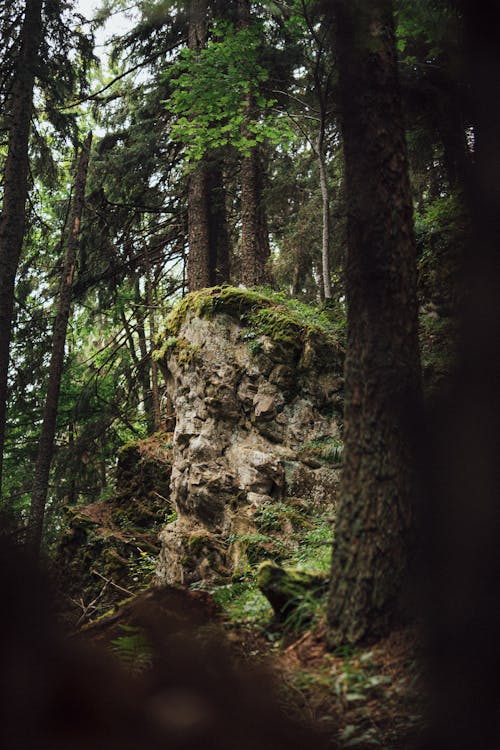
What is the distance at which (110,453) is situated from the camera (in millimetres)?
16297

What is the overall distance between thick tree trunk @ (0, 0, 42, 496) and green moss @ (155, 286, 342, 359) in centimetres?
296

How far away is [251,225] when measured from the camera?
12.6 metres

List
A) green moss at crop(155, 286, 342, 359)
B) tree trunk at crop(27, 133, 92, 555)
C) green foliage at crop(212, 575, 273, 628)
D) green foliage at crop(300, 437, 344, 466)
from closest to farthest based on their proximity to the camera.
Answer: green foliage at crop(212, 575, 273, 628), green foliage at crop(300, 437, 344, 466), green moss at crop(155, 286, 342, 359), tree trunk at crop(27, 133, 92, 555)

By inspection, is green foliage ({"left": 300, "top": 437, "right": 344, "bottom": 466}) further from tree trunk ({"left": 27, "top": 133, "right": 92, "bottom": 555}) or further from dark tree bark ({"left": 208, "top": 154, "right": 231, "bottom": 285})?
dark tree bark ({"left": 208, "top": 154, "right": 231, "bottom": 285})

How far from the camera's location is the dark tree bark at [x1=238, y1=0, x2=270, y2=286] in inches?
493

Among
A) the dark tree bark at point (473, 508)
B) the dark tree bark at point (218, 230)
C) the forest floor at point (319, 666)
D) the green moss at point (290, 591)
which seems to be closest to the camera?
the dark tree bark at point (473, 508)

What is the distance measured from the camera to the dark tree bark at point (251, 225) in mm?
12530

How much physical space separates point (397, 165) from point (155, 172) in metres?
12.2

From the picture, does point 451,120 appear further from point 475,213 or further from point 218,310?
point 475,213

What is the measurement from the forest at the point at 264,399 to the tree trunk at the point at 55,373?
8cm

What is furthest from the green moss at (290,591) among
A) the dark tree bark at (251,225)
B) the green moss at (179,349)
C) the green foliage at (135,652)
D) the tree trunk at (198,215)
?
the tree trunk at (198,215)

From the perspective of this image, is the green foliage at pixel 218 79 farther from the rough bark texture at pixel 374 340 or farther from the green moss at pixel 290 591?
the green moss at pixel 290 591

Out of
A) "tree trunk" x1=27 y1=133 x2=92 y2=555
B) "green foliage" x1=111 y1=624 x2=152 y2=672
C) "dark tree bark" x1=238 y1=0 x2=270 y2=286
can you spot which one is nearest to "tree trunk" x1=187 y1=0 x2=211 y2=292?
"dark tree bark" x1=238 y1=0 x2=270 y2=286

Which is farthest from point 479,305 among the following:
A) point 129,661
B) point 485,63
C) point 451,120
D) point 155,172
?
point 155,172
